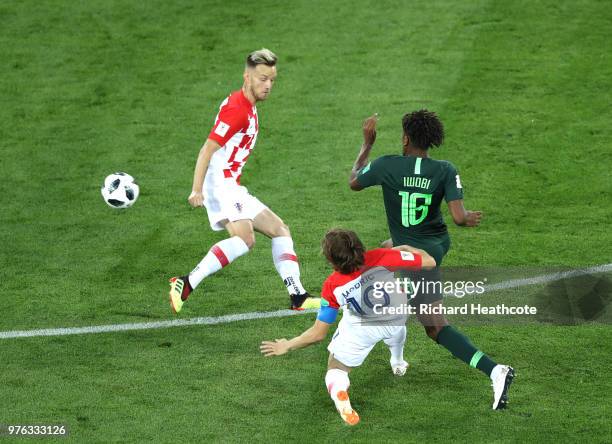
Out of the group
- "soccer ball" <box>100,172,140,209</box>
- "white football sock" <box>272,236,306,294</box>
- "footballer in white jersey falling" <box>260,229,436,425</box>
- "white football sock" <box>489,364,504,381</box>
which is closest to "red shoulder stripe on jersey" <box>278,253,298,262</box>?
"white football sock" <box>272,236,306,294</box>

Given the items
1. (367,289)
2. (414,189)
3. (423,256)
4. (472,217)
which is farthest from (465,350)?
(414,189)

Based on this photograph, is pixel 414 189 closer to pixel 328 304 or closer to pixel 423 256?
pixel 423 256

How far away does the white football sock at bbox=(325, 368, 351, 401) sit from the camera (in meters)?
8.00

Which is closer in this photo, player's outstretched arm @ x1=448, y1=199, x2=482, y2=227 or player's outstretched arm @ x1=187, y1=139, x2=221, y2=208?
player's outstretched arm @ x1=448, y1=199, x2=482, y2=227

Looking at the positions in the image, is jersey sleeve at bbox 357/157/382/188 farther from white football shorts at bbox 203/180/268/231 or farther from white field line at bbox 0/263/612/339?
white field line at bbox 0/263/612/339

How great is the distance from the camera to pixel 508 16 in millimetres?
16109

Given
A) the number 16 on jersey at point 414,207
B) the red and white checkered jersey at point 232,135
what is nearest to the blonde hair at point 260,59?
the red and white checkered jersey at point 232,135

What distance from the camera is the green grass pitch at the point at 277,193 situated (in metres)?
8.30

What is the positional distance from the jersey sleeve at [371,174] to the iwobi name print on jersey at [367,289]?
1.91ft

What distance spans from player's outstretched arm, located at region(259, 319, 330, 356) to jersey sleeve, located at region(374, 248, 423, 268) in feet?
2.04

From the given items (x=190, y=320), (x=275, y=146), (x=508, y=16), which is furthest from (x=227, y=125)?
(x=508, y=16)

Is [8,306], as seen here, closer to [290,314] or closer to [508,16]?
[290,314]

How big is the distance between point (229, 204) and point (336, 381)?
233cm

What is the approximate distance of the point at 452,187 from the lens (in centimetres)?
816
